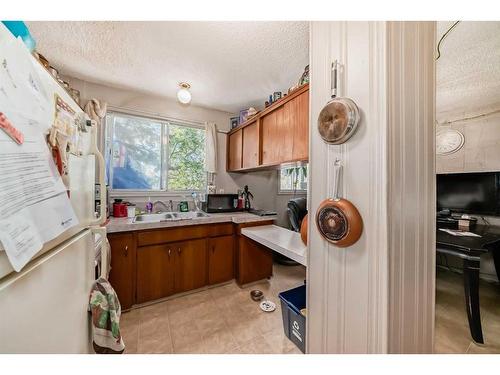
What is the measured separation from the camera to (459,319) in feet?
5.57

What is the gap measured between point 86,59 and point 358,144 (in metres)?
2.35

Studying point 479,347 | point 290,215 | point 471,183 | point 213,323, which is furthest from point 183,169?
point 471,183

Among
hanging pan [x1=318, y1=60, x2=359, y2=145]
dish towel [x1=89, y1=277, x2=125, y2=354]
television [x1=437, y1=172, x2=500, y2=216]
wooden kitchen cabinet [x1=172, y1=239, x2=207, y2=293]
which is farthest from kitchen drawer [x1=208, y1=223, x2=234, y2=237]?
television [x1=437, y1=172, x2=500, y2=216]

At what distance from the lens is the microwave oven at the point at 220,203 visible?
2.43 meters

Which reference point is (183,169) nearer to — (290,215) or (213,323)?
A: (290,215)

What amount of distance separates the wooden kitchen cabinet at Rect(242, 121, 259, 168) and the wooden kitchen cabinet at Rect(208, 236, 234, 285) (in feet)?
3.14

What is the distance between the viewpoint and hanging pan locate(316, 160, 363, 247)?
2.24 ft

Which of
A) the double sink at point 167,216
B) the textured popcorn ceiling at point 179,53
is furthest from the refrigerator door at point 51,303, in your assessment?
the textured popcorn ceiling at point 179,53

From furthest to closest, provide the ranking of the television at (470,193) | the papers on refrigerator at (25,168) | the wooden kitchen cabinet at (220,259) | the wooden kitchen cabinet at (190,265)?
the television at (470,193)
the wooden kitchen cabinet at (220,259)
the wooden kitchen cabinet at (190,265)
the papers on refrigerator at (25,168)

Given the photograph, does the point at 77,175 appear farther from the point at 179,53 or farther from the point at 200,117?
the point at 200,117

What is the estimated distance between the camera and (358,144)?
27.4 inches

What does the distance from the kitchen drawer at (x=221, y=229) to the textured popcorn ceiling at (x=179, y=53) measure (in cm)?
162

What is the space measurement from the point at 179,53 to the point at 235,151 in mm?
1338

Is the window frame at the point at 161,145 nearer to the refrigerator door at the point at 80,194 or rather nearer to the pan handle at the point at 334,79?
the refrigerator door at the point at 80,194
